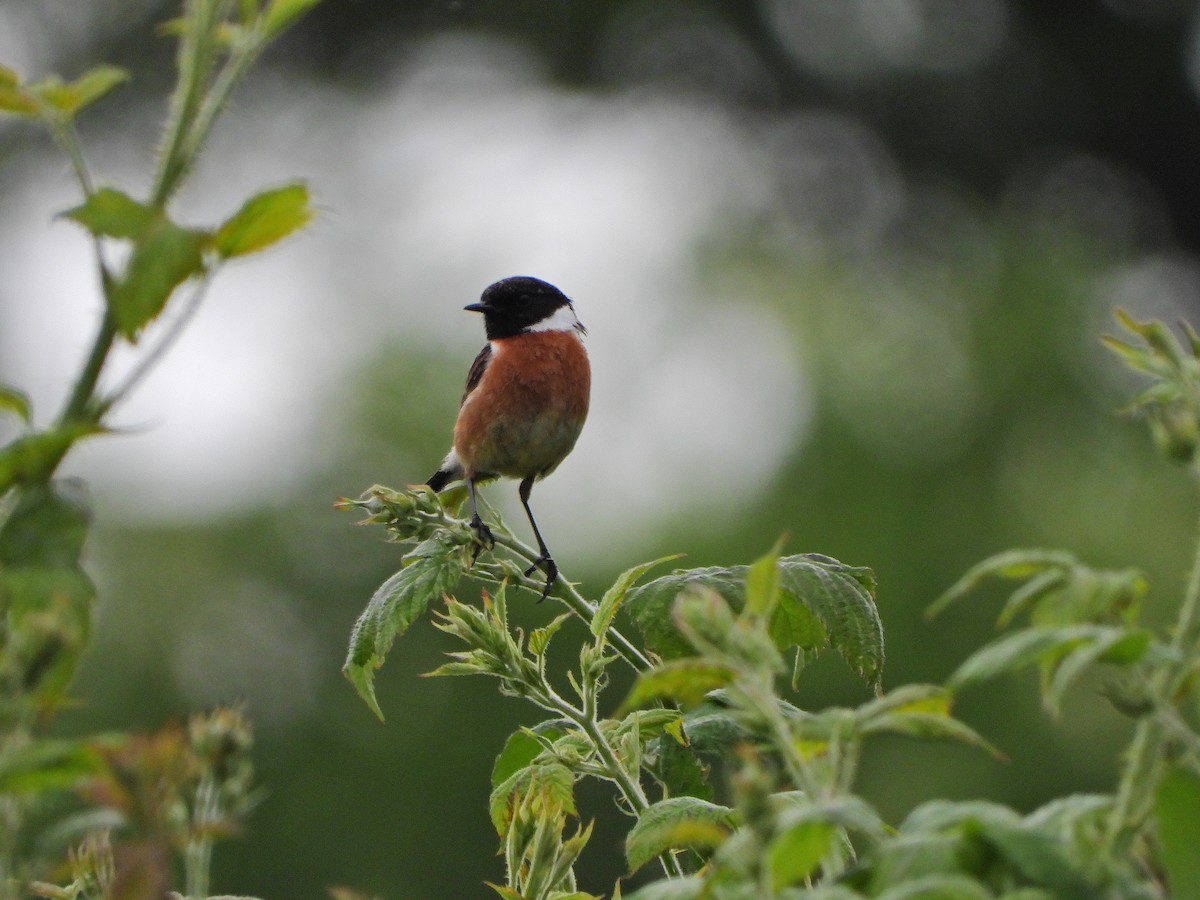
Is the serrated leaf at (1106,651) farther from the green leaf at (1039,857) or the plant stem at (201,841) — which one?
the plant stem at (201,841)

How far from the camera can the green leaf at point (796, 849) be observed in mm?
750

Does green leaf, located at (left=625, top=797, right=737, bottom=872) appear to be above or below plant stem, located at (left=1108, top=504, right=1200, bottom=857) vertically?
below

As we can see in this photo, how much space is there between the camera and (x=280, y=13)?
41.6 inches

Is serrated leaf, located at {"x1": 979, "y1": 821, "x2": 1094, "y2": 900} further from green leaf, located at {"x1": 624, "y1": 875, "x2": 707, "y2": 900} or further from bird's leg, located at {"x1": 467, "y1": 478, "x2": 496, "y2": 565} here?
bird's leg, located at {"x1": 467, "y1": 478, "x2": 496, "y2": 565}

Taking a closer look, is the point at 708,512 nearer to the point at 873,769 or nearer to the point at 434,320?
the point at 873,769

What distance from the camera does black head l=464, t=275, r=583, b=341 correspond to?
4.36 meters

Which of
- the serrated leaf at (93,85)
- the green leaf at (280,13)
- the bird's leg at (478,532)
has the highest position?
the green leaf at (280,13)

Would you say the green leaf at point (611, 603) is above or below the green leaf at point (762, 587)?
below

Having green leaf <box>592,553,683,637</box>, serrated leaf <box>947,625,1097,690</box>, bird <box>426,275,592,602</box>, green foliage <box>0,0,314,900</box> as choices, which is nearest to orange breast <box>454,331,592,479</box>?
bird <box>426,275,592,602</box>

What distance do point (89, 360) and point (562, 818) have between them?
0.58 m

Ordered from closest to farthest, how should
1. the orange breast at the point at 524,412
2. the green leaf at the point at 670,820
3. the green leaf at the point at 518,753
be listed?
the green leaf at the point at 670,820, the green leaf at the point at 518,753, the orange breast at the point at 524,412

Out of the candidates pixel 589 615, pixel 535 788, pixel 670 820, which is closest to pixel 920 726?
pixel 670 820

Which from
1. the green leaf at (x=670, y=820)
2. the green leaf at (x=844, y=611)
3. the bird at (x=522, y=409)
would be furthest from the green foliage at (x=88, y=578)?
the bird at (x=522, y=409)

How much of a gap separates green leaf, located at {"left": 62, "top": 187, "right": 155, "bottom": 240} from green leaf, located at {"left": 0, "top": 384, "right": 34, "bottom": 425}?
12 centimetres
